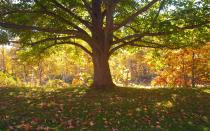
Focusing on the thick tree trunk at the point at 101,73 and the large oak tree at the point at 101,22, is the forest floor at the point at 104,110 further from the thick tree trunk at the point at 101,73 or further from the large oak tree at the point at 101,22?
the large oak tree at the point at 101,22

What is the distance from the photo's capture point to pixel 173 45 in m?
16.0

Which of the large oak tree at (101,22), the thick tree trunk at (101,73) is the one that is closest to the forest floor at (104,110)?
the thick tree trunk at (101,73)

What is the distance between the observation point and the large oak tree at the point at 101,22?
1365cm

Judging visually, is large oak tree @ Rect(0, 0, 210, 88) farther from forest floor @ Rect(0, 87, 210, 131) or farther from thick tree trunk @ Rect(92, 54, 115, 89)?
forest floor @ Rect(0, 87, 210, 131)

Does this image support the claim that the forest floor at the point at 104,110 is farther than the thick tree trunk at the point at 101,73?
No

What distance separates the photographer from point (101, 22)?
51.6ft

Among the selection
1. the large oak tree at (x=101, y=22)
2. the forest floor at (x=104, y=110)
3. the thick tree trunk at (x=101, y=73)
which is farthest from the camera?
the thick tree trunk at (x=101, y=73)

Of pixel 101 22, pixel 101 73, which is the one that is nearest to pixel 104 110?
pixel 101 73

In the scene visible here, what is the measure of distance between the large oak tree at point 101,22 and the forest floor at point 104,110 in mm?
2447

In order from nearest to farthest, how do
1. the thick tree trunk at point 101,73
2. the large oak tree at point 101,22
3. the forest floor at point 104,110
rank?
the forest floor at point 104,110 → the large oak tree at point 101,22 → the thick tree trunk at point 101,73

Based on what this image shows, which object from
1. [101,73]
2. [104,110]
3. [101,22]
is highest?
[101,22]

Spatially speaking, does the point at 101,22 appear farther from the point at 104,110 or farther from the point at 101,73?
the point at 104,110

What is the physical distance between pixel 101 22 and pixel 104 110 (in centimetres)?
595

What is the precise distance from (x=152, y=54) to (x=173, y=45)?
9.33 feet
